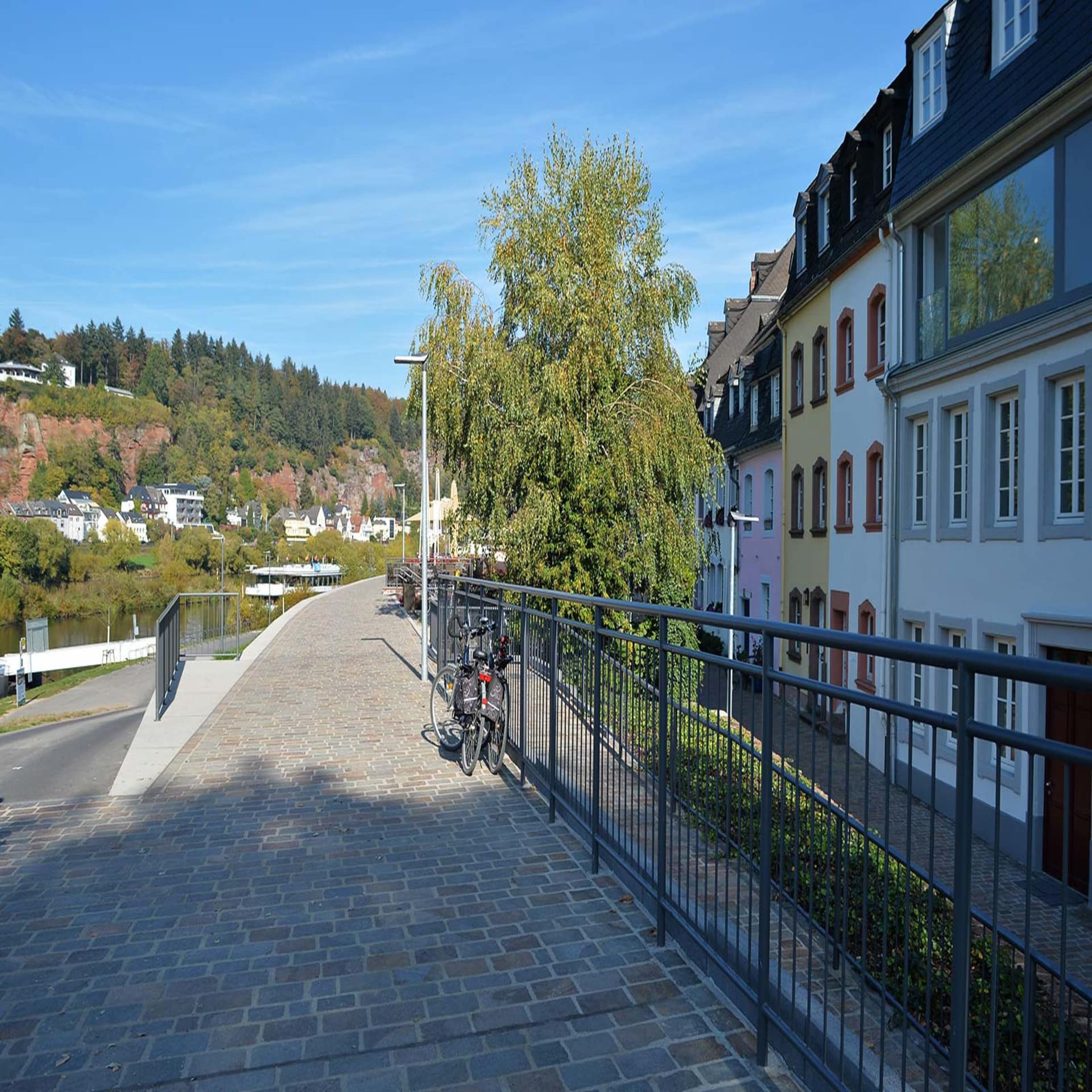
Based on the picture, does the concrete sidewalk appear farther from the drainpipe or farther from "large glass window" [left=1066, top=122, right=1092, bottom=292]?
"large glass window" [left=1066, top=122, right=1092, bottom=292]

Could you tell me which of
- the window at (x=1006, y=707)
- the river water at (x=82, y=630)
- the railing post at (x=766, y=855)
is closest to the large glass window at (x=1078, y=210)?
the railing post at (x=766, y=855)

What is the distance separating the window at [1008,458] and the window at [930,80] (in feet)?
18.2

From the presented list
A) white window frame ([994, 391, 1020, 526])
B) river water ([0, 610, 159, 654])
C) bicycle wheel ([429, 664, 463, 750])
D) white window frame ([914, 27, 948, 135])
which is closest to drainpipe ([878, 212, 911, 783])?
white window frame ([914, 27, 948, 135])

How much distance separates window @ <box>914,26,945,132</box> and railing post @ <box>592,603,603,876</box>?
1358 centimetres

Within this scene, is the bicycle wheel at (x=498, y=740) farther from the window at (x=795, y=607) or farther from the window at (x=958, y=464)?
the window at (x=795, y=607)

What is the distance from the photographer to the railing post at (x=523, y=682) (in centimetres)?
720

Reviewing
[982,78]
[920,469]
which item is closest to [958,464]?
[920,469]

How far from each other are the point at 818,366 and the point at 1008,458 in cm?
859

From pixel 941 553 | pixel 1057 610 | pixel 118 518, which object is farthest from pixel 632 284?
pixel 118 518

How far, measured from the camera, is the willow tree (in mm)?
18438

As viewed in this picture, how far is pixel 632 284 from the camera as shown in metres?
19.4

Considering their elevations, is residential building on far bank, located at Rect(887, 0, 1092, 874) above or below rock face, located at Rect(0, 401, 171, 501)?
below

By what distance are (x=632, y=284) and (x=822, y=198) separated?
5194 mm

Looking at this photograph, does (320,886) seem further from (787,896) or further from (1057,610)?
(1057,610)
